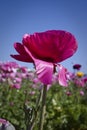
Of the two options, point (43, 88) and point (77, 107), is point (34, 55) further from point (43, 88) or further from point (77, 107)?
point (77, 107)

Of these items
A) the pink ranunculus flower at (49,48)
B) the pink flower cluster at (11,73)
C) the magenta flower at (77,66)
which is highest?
the magenta flower at (77,66)

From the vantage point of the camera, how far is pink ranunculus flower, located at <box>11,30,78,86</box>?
2.76ft

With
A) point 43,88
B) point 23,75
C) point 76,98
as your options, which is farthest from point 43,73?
point 76,98

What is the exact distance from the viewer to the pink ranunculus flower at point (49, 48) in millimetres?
840

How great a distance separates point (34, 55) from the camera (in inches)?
33.3

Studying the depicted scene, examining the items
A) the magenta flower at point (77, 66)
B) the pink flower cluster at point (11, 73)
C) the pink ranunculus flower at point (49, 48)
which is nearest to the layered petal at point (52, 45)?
the pink ranunculus flower at point (49, 48)

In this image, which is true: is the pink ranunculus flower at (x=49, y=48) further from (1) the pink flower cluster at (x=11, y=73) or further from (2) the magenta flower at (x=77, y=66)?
(2) the magenta flower at (x=77, y=66)

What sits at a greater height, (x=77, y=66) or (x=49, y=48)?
(x=77, y=66)

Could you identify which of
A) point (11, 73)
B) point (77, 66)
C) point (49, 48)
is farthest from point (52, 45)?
point (77, 66)

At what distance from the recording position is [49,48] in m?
0.85

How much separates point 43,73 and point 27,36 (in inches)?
3.5

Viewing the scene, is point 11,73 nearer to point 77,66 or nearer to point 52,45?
point 77,66

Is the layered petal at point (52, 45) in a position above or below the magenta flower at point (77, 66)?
below

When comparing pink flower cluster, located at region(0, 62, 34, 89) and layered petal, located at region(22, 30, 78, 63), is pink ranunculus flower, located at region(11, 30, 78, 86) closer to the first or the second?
layered petal, located at region(22, 30, 78, 63)
